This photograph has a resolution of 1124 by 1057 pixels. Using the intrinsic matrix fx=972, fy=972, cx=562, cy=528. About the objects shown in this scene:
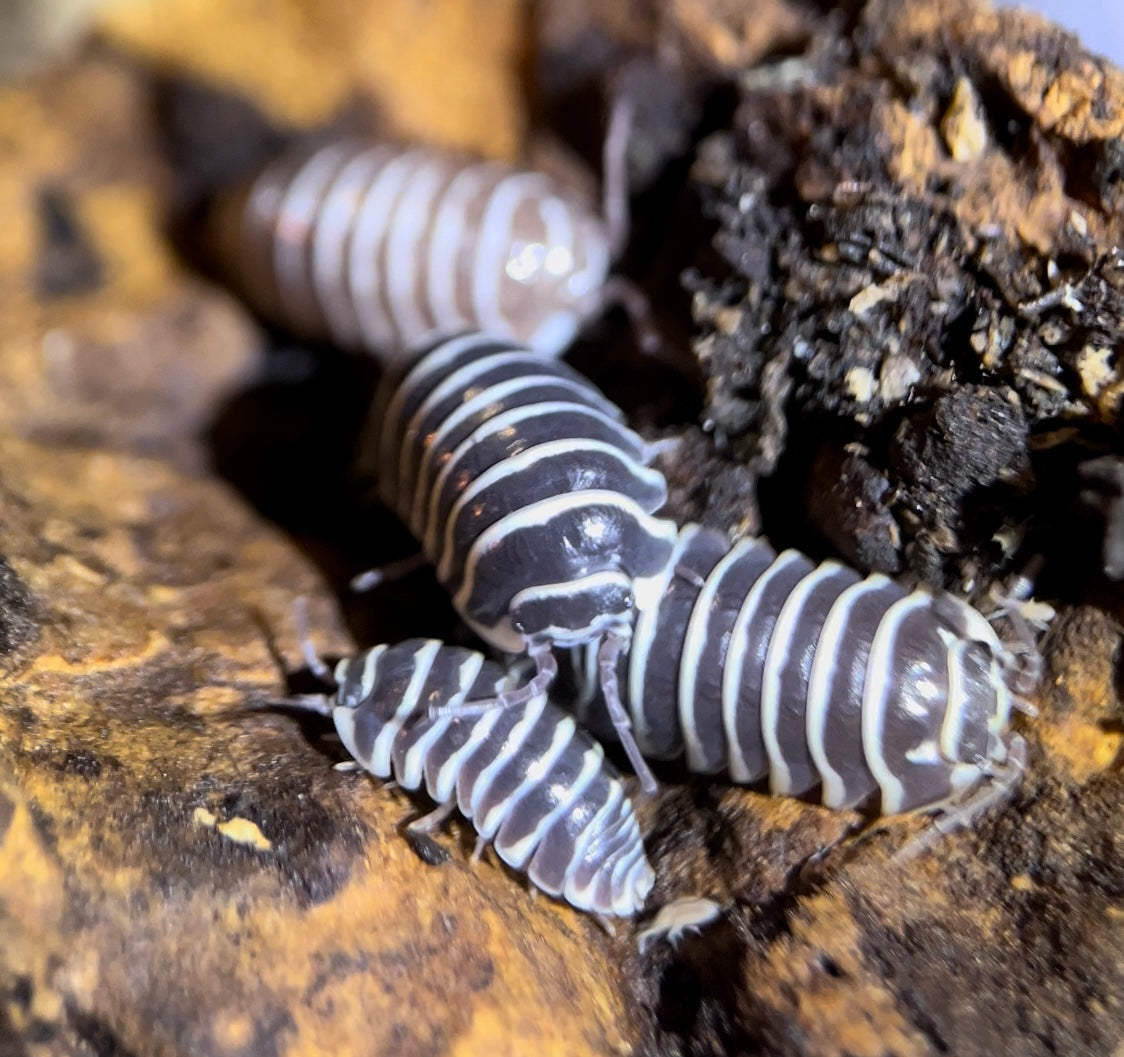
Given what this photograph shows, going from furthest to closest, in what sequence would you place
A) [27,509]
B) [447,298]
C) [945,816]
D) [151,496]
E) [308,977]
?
1. [447,298]
2. [151,496]
3. [27,509]
4. [945,816]
5. [308,977]

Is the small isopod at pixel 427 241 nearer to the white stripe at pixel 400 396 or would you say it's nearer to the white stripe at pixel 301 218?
the white stripe at pixel 301 218

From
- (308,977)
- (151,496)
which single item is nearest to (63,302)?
(151,496)

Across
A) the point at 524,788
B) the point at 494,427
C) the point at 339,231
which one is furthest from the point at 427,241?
the point at 524,788

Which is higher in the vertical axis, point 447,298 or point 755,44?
point 755,44

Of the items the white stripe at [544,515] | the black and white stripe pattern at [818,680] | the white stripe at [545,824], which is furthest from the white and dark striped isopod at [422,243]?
the white stripe at [545,824]

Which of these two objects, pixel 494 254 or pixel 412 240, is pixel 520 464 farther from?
pixel 412 240

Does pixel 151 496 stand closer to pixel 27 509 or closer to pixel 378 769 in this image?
pixel 27 509
